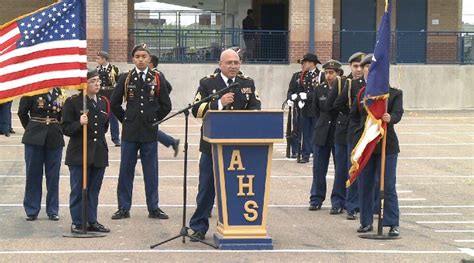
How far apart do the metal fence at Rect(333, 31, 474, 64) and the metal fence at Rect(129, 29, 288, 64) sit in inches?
88.4

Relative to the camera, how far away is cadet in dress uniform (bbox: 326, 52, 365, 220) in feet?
39.8

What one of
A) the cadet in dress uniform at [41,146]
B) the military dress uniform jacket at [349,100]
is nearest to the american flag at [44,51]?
the cadet in dress uniform at [41,146]

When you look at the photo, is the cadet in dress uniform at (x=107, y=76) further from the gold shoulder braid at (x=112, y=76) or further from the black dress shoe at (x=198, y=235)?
the black dress shoe at (x=198, y=235)

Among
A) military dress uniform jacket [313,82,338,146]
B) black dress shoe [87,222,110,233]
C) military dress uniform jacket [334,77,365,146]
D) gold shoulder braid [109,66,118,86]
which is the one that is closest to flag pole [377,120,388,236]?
military dress uniform jacket [334,77,365,146]

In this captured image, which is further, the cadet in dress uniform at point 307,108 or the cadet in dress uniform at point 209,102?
the cadet in dress uniform at point 307,108

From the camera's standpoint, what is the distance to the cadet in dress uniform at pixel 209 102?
10477mm

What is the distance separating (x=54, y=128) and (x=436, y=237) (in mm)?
4794

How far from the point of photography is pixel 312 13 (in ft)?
105

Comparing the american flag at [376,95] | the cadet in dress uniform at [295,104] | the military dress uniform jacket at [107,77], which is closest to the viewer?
the american flag at [376,95]

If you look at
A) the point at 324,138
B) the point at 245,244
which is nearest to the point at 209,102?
the point at 245,244

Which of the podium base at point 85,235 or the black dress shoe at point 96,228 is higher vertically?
the black dress shoe at point 96,228

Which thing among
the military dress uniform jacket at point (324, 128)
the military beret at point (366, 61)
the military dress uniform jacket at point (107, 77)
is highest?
the military beret at point (366, 61)

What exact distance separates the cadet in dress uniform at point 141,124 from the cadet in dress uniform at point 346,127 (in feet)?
7.31

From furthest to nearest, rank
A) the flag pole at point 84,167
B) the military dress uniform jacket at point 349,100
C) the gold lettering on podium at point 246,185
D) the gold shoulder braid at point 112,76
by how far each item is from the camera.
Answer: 1. the gold shoulder braid at point 112,76
2. the military dress uniform jacket at point 349,100
3. the flag pole at point 84,167
4. the gold lettering on podium at point 246,185
